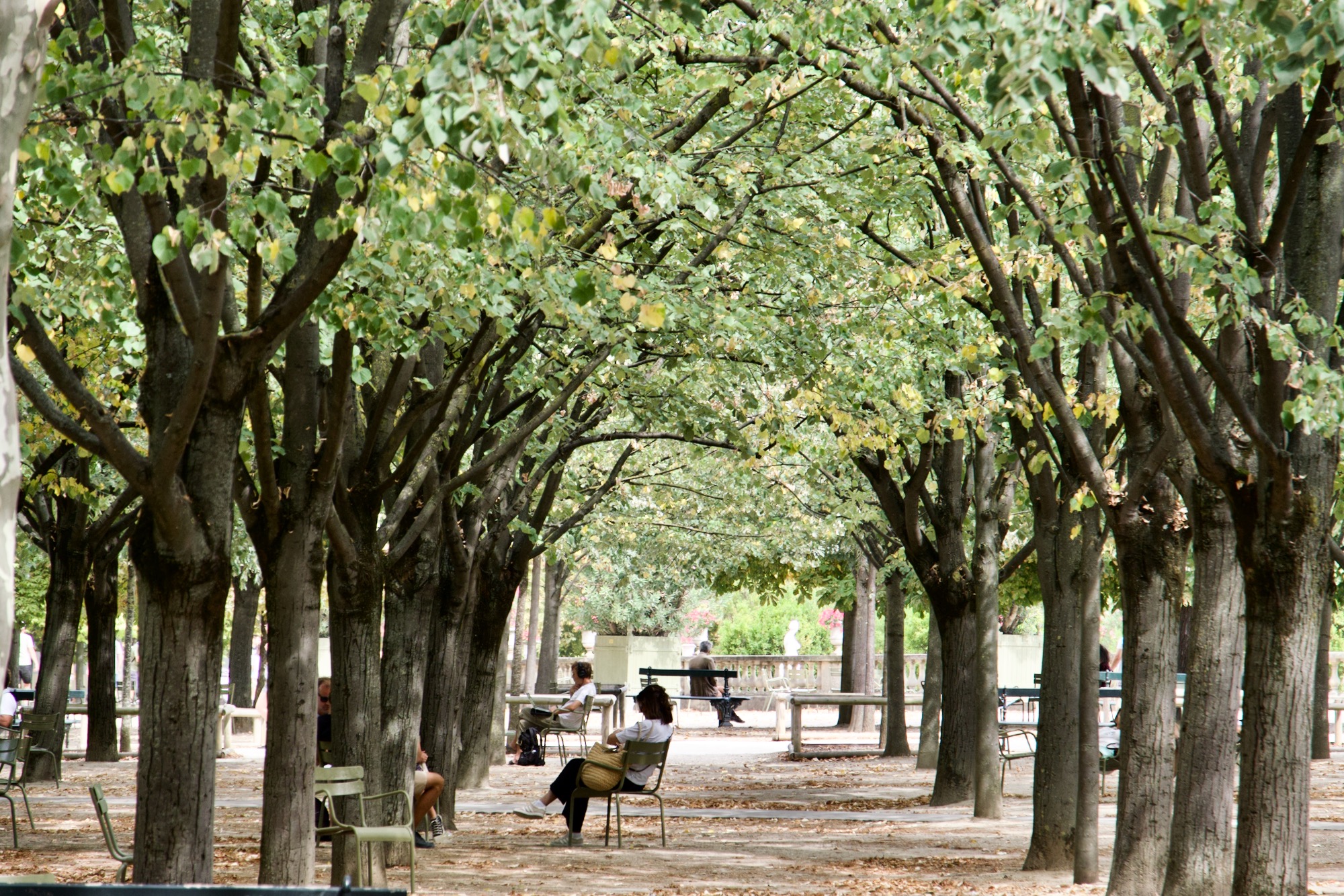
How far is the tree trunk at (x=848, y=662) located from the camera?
27.0 meters

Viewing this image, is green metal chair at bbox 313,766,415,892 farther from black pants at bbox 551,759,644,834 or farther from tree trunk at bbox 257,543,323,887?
black pants at bbox 551,759,644,834

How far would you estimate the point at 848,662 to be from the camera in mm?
27531

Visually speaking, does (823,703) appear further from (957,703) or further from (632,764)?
(632,764)

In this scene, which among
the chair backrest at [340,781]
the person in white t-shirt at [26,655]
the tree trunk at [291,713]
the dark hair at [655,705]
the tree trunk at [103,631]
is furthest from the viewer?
the person in white t-shirt at [26,655]

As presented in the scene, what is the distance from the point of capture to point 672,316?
9.09m

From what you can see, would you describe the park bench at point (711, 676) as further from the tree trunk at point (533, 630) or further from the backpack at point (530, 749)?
the backpack at point (530, 749)

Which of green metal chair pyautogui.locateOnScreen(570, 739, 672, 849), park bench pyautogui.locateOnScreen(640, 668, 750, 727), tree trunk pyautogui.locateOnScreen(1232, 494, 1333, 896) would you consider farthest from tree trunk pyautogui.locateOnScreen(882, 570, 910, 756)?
tree trunk pyautogui.locateOnScreen(1232, 494, 1333, 896)

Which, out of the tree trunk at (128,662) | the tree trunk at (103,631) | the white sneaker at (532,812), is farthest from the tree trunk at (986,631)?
the tree trunk at (128,662)

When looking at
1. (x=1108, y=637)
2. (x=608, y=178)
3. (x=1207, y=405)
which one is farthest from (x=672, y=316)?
(x=1108, y=637)

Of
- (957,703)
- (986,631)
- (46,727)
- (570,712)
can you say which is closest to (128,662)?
(46,727)

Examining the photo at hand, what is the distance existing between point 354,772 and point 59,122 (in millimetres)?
5224

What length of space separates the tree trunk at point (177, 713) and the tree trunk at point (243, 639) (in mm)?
18682

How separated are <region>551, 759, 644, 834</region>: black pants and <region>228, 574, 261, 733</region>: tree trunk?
44.0ft

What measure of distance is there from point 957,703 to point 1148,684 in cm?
622
